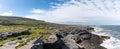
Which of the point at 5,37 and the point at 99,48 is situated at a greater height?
the point at 5,37

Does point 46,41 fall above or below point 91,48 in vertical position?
above

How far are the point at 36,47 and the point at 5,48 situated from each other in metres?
5.61

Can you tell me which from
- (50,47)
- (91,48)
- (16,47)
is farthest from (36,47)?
(91,48)

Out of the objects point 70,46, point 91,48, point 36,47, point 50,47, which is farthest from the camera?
point 91,48

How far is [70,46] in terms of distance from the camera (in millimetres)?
47312

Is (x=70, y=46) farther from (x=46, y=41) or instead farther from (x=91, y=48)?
(x=91, y=48)

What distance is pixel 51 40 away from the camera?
42.3 meters

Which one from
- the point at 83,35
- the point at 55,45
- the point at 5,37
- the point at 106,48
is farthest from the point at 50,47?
the point at 83,35

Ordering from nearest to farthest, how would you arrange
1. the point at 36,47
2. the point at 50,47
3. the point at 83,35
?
1. the point at 36,47
2. the point at 50,47
3. the point at 83,35

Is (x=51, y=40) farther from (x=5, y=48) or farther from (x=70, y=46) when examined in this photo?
(x=5, y=48)

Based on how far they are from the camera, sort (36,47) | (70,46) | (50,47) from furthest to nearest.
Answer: (70,46) < (50,47) < (36,47)

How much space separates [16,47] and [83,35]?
54289 millimetres

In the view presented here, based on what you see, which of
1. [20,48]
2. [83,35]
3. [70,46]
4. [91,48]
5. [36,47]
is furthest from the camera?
[83,35]

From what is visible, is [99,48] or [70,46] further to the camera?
[99,48]
